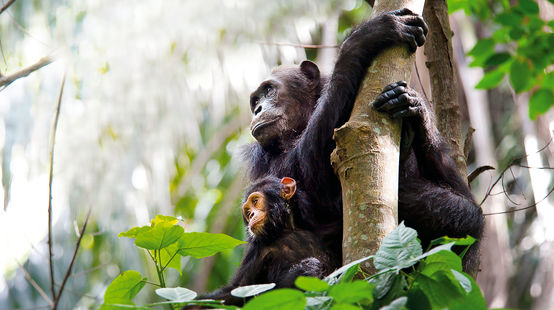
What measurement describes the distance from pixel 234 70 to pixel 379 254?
19.3ft

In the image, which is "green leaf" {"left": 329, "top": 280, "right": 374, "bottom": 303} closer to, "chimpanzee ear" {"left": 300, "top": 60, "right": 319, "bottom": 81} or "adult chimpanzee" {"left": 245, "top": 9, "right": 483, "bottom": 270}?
"adult chimpanzee" {"left": 245, "top": 9, "right": 483, "bottom": 270}

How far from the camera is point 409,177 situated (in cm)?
327

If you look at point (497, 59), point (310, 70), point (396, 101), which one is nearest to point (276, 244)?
point (396, 101)

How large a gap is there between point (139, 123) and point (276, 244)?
3.93 meters

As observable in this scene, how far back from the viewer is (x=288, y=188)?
345 cm

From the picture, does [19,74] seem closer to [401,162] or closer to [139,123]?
[401,162]

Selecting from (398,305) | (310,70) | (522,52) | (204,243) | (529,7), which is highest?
(529,7)

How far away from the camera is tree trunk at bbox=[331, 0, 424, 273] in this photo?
207 centimetres

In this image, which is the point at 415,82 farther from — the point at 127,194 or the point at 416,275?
the point at 127,194

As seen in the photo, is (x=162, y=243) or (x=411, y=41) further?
(x=411, y=41)

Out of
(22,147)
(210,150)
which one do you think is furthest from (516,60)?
(210,150)

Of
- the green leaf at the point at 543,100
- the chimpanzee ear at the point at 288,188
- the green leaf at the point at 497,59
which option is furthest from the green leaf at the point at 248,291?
the green leaf at the point at 543,100

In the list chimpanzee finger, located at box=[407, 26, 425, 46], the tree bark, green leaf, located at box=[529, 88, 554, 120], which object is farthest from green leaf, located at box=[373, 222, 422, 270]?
green leaf, located at box=[529, 88, 554, 120]

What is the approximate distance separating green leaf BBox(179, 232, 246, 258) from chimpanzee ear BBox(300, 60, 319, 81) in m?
2.45
